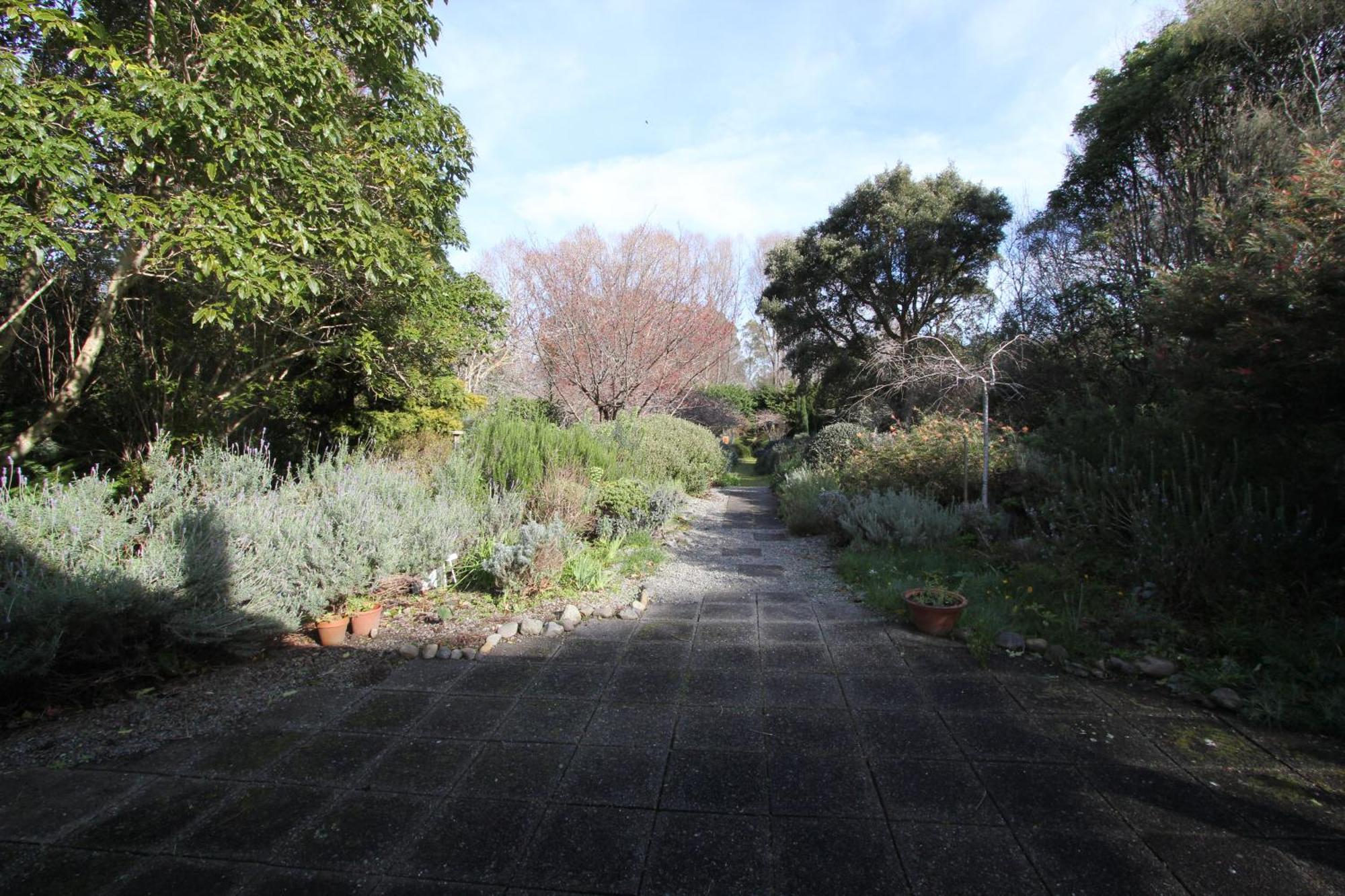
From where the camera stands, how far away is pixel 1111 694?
8.87 feet

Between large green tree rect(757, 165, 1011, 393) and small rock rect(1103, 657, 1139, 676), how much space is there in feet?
31.9

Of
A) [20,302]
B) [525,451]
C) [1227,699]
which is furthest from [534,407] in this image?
[1227,699]

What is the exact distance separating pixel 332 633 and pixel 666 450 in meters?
6.36

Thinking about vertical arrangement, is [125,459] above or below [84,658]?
above

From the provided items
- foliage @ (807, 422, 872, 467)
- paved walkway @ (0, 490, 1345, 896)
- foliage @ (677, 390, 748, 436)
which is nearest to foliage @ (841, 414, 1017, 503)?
foliage @ (807, 422, 872, 467)

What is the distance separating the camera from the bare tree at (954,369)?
223 inches

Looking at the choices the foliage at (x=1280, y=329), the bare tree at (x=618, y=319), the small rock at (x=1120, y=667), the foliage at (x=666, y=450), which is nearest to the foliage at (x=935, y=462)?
the foliage at (x=1280, y=329)

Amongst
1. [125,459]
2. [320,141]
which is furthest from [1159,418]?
[125,459]

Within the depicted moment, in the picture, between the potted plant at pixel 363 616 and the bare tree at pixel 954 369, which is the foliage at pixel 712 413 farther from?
the potted plant at pixel 363 616

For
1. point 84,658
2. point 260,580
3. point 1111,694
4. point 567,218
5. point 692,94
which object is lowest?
point 1111,694

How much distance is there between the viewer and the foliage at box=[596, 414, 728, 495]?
839cm

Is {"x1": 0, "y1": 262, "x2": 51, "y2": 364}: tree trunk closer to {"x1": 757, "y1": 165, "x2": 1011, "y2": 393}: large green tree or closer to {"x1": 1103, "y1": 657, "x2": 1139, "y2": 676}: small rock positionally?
{"x1": 1103, "y1": 657, "x2": 1139, "y2": 676}: small rock

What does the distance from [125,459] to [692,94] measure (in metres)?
7.13

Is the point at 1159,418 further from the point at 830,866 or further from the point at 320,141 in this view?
the point at 320,141
